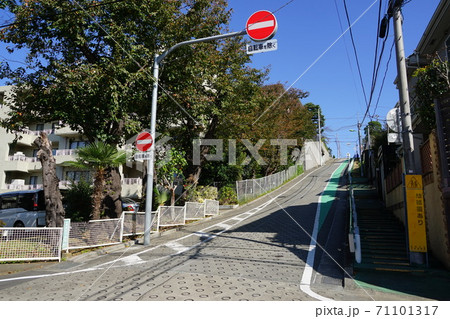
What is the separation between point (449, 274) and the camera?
6531 millimetres

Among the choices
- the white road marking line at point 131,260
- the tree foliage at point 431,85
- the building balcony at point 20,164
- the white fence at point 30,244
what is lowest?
the white road marking line at point 131,260

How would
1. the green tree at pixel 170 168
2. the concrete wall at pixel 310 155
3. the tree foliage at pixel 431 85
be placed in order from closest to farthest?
the tree foliage at pixel 431 85 < the green tree at pixel 170 168 < the concrete wall at pixel 310 155

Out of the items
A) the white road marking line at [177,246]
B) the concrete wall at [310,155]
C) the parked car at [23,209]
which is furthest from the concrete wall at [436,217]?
the concrete wall at [310,155]

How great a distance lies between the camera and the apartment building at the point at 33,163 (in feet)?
93.2

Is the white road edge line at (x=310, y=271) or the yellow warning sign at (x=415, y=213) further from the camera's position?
the yellow warning sign at (x=415, y=213)

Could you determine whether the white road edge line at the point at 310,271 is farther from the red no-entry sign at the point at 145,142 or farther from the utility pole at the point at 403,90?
the red no-entry sign at the point at 145,142

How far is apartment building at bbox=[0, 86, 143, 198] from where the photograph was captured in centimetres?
2841

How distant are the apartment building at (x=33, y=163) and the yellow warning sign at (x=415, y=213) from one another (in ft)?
79.8

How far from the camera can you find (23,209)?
13773 millimetres

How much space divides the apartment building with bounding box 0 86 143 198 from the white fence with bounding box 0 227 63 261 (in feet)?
66.5

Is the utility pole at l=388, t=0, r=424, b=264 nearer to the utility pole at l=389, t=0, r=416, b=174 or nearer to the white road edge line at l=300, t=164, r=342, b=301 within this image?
the utility pole at l=389, t=0, r=416, b=174

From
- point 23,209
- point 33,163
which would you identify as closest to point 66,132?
point 33,163

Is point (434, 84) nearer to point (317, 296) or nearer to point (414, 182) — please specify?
point (414, 182)

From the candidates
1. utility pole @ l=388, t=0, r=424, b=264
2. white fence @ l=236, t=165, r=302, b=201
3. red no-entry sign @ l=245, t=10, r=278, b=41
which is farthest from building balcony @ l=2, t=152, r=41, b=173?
utility pole @ l=388, t=0, r=424, b=264
